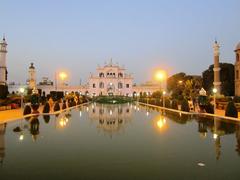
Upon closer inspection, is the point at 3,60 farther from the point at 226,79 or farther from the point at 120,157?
the point at 120,157

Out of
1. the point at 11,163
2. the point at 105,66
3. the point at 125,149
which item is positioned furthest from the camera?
the point at 105,66

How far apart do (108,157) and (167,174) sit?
1738 mm

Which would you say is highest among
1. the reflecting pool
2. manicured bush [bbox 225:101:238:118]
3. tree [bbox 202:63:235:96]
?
tree [bbox 202:63:235:96]

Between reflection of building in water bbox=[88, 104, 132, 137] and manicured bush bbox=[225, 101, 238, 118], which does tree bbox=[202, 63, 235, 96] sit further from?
manicured bush bbox=[225, 101, 238, 118]

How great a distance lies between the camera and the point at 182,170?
532 cm

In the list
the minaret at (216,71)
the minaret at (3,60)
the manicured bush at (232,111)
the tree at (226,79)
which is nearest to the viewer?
the manicured bush at (232,111)

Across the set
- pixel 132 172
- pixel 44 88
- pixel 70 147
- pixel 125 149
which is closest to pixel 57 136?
pixel 70 147

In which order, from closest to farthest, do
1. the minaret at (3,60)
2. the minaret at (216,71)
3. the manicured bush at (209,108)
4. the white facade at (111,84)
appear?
the manicured bush at (209,108) < the minaret at (216,71) < the minaret at (3,60) < the white facade at (111,84)

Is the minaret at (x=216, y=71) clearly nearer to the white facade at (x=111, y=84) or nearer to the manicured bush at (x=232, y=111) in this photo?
the manicured bush at (x=232, y=111)

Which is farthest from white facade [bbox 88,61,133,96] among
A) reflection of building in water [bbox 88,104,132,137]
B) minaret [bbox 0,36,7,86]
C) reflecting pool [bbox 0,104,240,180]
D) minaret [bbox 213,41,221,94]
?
reflecting pool [bbox 0,104,240,180]

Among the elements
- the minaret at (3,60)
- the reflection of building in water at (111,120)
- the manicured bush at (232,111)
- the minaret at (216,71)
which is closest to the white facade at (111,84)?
the minaret at (3,60)

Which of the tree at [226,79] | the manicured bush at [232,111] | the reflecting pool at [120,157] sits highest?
the tree at [226,79]

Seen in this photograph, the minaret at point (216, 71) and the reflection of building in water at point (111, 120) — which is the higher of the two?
the minaret at point (216, 71)

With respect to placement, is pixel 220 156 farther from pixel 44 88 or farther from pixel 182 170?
pixel 44 88
